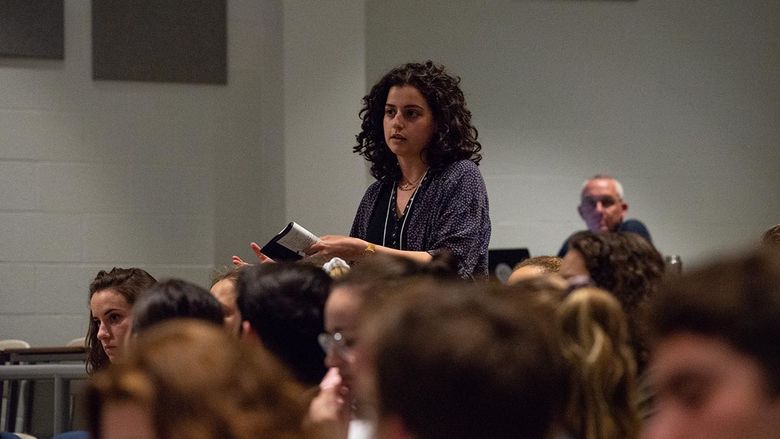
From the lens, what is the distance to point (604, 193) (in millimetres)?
5582

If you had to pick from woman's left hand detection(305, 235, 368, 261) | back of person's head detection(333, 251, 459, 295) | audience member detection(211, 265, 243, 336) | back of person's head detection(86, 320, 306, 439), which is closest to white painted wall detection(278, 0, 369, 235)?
woman's left hand detection(305, 235, 368, 261)

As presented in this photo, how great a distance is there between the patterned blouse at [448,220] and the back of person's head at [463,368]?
1785mm

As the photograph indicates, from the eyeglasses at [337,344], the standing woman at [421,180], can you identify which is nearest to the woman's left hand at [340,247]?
the standing woman at [421,180]

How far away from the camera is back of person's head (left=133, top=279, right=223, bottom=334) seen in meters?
1.84

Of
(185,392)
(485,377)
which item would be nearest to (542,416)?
(485,377)

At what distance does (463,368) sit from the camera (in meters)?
0.98

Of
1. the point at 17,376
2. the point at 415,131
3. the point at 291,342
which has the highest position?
the point at 415,131

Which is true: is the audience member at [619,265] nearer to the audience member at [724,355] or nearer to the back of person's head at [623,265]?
the back of person's head at [623,265]

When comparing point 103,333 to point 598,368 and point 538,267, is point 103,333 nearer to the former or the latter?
point 538,267

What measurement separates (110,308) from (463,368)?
2071 millimetres

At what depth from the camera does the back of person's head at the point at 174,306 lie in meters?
1.84

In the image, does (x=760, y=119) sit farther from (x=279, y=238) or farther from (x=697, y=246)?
(x=279, y=238)

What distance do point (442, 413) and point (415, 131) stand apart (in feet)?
6.79

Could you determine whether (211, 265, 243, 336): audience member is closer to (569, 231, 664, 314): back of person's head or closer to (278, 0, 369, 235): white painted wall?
(569, 231, 664, 314): back of person's head
